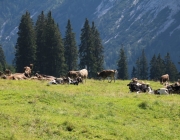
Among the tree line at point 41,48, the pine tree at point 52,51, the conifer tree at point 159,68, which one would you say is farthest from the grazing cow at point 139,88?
the conifer tree at point 159,68

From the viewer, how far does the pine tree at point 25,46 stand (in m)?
74.6

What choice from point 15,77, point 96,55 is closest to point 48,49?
point 96,55

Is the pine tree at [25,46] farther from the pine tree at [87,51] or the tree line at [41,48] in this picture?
the pine tree at [87,51]

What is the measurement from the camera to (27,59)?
74500mm

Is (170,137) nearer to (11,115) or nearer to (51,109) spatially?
(51,109)

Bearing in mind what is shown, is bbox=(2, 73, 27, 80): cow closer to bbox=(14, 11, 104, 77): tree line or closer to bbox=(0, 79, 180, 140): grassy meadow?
bbox=(0, 79, 180, 140): grassy meadow

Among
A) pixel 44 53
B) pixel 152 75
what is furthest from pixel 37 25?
pixel 152 75

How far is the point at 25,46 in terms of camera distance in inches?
2970

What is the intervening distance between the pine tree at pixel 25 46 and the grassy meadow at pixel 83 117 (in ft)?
167

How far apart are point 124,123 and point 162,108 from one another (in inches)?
170

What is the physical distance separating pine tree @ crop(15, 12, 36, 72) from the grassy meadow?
51021 millimetres

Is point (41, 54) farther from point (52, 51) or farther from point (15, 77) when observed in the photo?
point (15, 77)

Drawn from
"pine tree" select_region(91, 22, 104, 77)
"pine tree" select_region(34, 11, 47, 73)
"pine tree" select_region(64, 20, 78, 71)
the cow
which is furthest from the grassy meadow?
"pine tree" select_region(64, 20, 78, 71)

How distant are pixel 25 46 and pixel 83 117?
57659 millimetres
